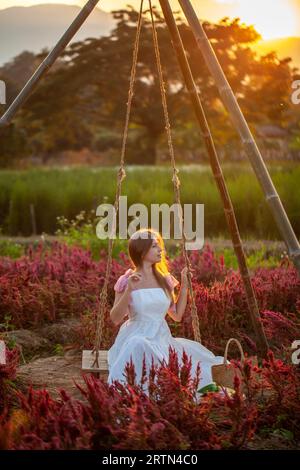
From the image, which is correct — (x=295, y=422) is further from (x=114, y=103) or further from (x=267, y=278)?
(x=114, y=103)

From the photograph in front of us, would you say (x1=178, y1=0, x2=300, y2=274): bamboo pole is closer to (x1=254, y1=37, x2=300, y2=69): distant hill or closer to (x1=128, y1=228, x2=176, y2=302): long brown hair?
(x1=128, y1=228, x2=176, y2=302): long brown hair

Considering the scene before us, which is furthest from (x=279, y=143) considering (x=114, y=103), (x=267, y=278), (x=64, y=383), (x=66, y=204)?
(x=64, y=383)

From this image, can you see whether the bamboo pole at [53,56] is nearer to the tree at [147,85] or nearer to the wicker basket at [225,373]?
the wicker basket at [225,373]

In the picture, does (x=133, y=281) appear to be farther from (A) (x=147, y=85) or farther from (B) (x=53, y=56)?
(A) (x=147, y=85)

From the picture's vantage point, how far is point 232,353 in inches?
237

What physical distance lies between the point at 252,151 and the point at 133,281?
102 centimetres

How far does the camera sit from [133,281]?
4.80m

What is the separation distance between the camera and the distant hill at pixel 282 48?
28031 millimetres

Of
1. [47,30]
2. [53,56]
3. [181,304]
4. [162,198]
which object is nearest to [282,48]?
[47,30]

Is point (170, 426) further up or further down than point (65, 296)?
further down

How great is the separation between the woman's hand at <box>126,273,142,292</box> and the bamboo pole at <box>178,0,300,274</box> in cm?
85

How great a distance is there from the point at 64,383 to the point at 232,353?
4.72ft

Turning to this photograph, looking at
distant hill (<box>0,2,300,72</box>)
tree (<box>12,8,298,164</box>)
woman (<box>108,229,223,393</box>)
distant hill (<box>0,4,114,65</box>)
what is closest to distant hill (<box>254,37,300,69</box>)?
distant hill (<box>0,2,300,72</box>)

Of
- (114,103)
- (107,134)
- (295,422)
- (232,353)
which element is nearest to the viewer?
(295,422)
